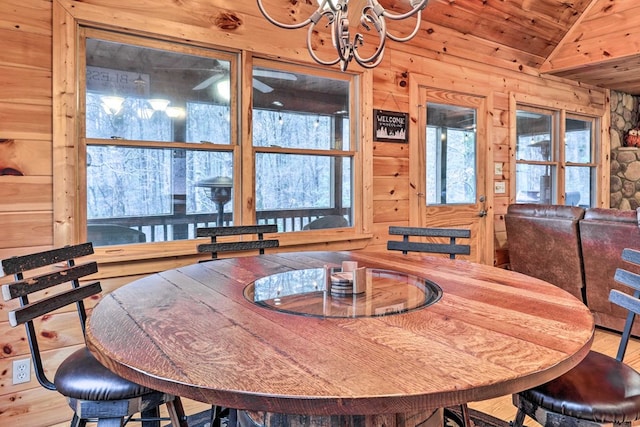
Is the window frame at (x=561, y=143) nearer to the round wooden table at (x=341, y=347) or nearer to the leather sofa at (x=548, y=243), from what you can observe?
the leather sofa at (x=548, y=243)

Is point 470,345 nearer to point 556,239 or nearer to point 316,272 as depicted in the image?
point 316,272

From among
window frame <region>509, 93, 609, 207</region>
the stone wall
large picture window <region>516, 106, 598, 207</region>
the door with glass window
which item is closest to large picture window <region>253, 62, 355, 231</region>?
the door with glass window

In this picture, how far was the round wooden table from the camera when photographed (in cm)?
74

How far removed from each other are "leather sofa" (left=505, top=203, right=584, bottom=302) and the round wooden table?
228 centimetres

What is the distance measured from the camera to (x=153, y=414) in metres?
1.55

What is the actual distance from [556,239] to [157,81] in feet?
10.6

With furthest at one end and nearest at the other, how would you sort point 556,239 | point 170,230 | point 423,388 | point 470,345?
1. point 556,239
2. point 170,230
3. point 470,345
4. point 423,388

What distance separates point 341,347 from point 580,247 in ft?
10.2

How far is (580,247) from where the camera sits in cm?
329

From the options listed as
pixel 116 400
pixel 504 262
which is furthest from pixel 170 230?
pixel 504 262

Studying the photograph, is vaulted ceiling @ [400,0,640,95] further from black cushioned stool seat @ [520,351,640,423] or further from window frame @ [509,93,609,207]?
black cushioned stool seat @ [520,351,640,423]

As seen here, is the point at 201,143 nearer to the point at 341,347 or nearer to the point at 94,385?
the point at 94,385

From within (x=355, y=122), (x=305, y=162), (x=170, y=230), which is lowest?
(x=170, y=230)

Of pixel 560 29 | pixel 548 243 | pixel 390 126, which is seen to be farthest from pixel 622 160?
pixel 390 126
